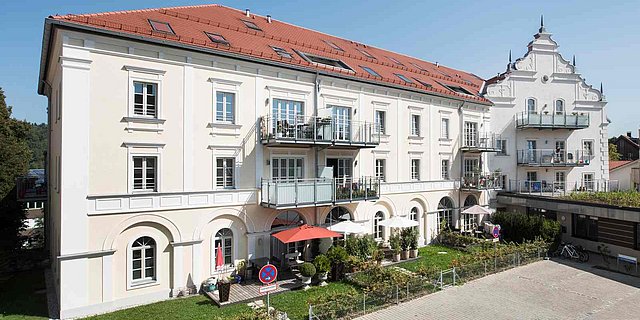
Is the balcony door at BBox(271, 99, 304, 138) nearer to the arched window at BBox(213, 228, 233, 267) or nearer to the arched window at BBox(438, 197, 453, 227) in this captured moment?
the arched window at BBox(213, 228, 233, 267)

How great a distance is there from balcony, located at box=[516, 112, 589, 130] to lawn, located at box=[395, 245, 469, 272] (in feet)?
38.3

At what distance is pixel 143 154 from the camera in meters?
13.4

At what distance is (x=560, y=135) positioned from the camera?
27266 millimetres

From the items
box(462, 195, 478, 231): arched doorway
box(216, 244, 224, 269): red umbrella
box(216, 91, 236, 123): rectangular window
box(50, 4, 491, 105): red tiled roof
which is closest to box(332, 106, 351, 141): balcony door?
box(50, 4, 491, 105): red tiled roof

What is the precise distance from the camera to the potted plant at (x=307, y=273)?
14273mm

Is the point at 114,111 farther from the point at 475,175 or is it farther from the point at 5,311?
the point at 475,175

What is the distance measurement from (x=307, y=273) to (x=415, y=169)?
11136 mm

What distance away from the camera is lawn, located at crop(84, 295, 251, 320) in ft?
38.8

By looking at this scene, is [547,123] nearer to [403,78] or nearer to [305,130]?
[403,78]

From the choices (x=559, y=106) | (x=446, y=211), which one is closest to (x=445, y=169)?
(x=446, y=211)

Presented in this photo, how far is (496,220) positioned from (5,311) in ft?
81.6

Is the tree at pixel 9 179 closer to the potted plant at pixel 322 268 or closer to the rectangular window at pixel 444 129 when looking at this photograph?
the potted plant at pixel 322 268

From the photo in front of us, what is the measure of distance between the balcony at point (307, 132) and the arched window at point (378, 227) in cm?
461

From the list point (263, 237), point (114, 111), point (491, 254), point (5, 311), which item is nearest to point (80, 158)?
point (114, 111)
